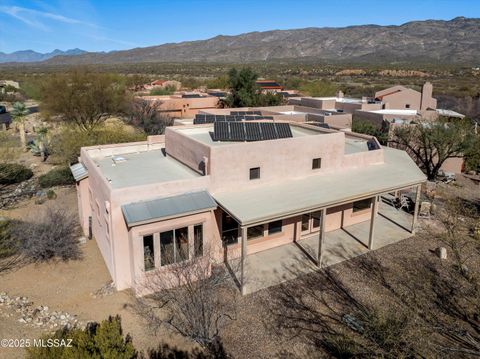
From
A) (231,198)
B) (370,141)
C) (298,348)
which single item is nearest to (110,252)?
(231,198)

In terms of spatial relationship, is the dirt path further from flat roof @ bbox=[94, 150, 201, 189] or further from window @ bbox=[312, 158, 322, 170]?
window @ bbox=[312, 158, 322, 170]

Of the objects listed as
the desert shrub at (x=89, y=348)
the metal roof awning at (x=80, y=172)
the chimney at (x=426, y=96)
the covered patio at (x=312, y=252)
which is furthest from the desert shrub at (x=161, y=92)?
the desert shrub at (x=89, y=348)

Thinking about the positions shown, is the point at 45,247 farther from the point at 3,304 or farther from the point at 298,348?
the point at 298,348

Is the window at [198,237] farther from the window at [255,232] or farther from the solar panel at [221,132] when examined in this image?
the solar panel at [221,132]

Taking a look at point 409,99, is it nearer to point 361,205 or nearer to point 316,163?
point 361,205

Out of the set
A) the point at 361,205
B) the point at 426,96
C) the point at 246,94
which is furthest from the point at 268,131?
the point at 426,96

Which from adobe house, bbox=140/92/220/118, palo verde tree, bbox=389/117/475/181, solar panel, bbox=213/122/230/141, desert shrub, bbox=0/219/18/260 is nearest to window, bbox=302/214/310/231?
solar panel, bbox=213/122/230/141
